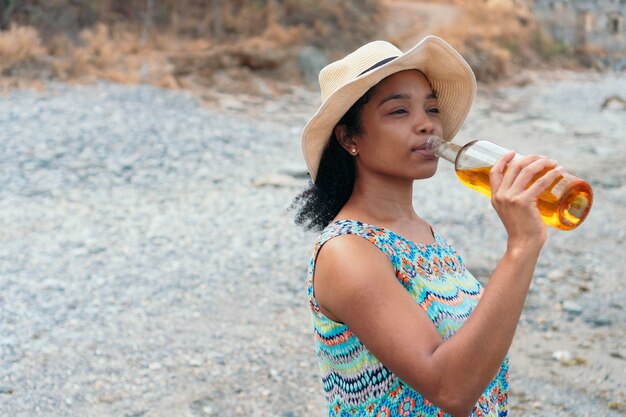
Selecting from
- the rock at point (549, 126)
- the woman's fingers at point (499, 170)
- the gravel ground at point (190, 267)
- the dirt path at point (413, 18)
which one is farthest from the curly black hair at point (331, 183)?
the dirt path at point (413, 18)

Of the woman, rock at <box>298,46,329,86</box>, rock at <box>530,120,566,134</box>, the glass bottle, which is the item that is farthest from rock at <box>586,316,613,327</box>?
rock at <box>298,46,329,86</box>

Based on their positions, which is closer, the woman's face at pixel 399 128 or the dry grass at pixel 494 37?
the woman's face at pixel 399 128

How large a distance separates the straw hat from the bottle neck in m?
0.18

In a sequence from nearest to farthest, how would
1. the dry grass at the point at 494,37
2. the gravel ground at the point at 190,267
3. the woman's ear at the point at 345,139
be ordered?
the woman's ear at the point at 345,139
the gravel ground at the point at 190,267
the dry grass at the point at 494,37

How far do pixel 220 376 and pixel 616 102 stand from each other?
13.3 m

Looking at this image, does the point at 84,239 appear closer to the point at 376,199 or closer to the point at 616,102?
the point at 376,199

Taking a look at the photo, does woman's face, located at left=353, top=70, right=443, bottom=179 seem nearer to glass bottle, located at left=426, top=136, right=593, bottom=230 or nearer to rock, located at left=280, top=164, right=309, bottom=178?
glass bottle, located at left=426, top=136, right=593, bottom=230

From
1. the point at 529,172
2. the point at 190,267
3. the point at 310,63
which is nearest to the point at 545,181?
the point at 529,172

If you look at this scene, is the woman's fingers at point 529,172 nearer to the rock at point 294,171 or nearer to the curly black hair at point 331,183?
the curly black hair at point 331,183

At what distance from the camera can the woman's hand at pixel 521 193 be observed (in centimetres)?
129

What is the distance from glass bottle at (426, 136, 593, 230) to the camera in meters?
1.39

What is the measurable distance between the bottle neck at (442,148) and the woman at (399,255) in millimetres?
18

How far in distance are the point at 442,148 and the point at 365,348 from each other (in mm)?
454

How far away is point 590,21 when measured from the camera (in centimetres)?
2428
